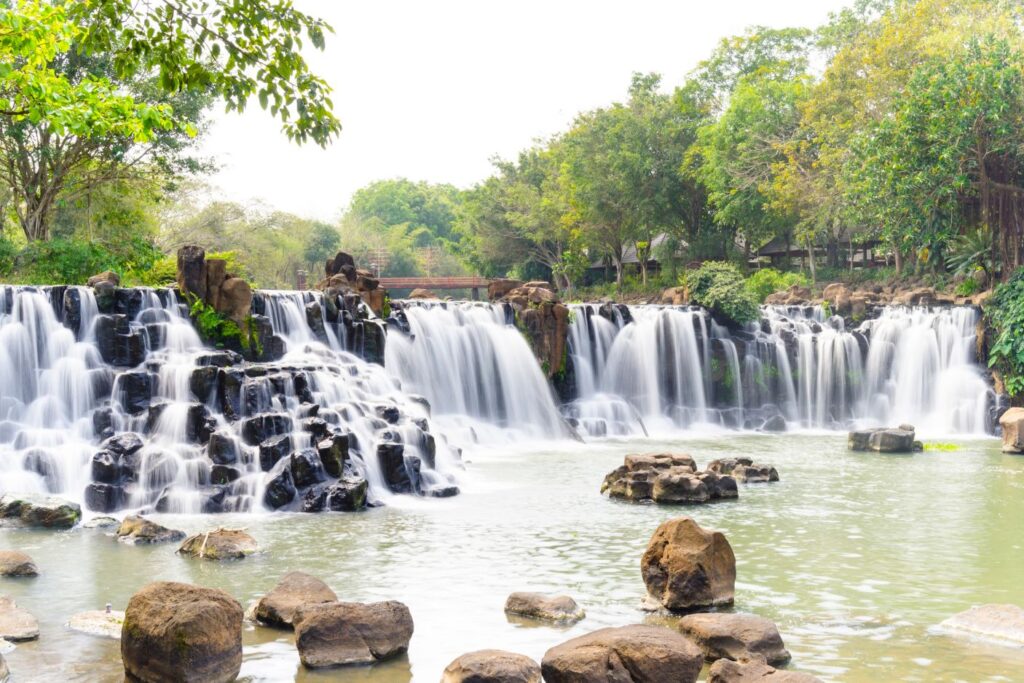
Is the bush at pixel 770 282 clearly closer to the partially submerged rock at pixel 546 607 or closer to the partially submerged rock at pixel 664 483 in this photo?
the partially submerged rock at pixel 664 483

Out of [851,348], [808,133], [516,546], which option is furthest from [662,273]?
[516,546]

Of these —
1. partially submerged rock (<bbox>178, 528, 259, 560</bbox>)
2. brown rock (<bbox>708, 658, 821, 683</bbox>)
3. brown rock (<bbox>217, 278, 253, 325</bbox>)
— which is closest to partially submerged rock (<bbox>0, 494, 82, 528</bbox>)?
partially submerged rock (<bbox>178, 528, 259, 560</bbox>)

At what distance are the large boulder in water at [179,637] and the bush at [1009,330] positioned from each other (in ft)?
85.6

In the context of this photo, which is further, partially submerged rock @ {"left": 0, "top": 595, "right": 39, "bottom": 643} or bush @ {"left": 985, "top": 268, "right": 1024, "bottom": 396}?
bush @ {"left": 985, "top": 268, "right": 1024, "bottom": 396}

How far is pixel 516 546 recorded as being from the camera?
40.4ft

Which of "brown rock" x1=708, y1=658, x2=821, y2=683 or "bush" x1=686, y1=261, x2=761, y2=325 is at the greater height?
"bush" x1=686, y1=261, x2=761, y2=325

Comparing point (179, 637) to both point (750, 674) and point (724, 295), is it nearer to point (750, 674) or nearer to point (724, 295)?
point (750, 674)

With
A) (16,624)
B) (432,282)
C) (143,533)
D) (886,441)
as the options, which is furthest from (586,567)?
(432,282)

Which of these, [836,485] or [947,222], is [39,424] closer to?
[836,485]

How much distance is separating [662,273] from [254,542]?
4321 centimetres

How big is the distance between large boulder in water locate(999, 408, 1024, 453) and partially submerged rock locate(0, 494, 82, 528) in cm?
1885

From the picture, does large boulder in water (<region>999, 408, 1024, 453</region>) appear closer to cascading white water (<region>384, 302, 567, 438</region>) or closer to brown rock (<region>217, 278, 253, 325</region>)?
cascading white water (<region>384, 302, 567, 438</region>)

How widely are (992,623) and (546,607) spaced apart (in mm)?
3648

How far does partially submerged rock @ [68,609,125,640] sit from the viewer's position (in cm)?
840
